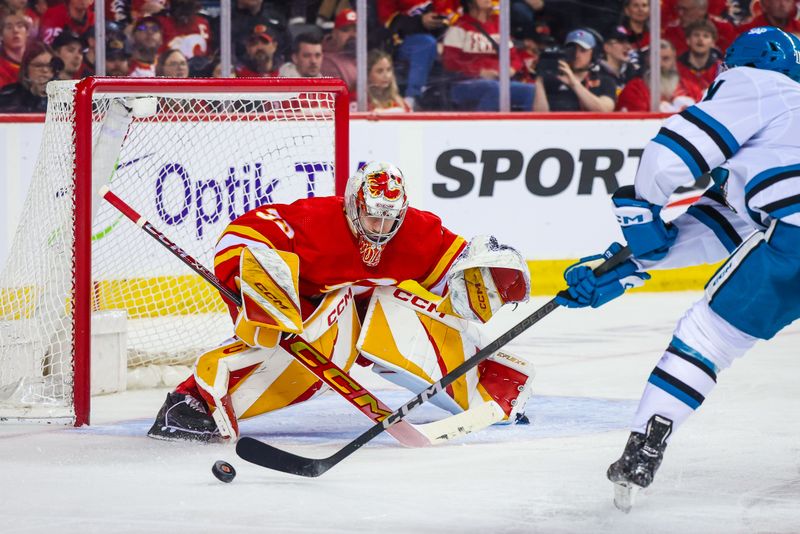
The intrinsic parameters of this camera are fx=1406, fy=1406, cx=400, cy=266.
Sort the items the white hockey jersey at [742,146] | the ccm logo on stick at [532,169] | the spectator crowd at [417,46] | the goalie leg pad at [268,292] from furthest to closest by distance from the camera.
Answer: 1. the ccm logo on stick at [532,169]
2. the spectator crowd at [417,46]
3. the goalie leg pad at [268,292]
4. the white hockey jersey at [742,146]

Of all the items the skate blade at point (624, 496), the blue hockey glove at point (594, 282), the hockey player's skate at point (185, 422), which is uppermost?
the blue hockey glove at point (594, 282)

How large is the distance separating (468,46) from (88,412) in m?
3.12

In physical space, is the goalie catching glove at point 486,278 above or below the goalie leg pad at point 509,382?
above

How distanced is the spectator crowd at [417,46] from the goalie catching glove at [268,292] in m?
2.61

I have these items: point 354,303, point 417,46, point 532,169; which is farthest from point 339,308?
point 417,46

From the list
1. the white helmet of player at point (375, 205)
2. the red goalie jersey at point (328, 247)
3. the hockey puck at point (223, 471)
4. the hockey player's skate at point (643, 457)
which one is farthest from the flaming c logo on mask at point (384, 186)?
the hockey player's skate at point (643, 457)

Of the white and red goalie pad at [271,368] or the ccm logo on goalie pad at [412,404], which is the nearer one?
the ccm logo on goalie pad at [412,404]

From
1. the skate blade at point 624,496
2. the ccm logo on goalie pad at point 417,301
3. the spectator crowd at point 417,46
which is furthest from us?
the spectator crowd at point 417,46

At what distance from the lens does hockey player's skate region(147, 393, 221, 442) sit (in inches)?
130

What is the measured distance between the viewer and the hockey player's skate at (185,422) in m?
3.30

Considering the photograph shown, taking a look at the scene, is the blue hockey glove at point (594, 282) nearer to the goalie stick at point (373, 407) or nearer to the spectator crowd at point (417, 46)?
the goalie stick at point (373, 407)

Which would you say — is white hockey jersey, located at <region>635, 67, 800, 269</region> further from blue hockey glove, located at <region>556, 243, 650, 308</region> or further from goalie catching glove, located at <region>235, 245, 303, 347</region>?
goalie catching glove, located at <region>235, 245, 303, 347</region>

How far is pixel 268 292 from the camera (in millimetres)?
3139

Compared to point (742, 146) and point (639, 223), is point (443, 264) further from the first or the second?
point (742, 146)
